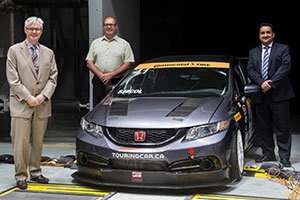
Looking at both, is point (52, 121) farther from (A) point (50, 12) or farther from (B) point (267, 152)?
(B) point (267, 152)

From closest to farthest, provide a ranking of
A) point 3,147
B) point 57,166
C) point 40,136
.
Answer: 1. point 40,136
2. point 57,166
3. point 3,147

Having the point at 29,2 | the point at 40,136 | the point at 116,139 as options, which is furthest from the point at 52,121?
the point at 116,139

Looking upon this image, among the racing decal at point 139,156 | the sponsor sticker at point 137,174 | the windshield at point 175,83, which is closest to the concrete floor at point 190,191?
the sponsor sticker at point 137,174

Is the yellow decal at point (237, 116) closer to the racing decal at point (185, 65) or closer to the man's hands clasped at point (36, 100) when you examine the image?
the racing decal at point (185, 65)

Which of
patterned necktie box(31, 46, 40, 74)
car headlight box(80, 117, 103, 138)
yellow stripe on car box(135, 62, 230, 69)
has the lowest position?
car headlight box(80, 117, 103, 138)

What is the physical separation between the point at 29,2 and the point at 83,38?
2385 mm

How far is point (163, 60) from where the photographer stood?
704 cm

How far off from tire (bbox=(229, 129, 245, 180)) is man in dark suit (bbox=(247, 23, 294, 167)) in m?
1.03

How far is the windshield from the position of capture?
627cm

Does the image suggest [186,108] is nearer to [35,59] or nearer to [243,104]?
[243,104]

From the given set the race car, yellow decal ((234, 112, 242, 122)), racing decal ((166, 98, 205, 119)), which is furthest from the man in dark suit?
racing decal ((166, 98, 205, 119))

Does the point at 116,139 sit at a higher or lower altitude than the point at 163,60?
lower

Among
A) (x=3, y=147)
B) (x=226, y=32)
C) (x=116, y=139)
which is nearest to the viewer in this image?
(x=116, y=139)

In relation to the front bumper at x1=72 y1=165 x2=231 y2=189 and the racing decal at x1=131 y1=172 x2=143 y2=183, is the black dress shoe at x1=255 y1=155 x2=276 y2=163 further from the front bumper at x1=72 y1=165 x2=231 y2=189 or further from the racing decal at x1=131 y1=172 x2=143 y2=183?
the racing decal at x1=131 y1=172 x2=143 y2=183
